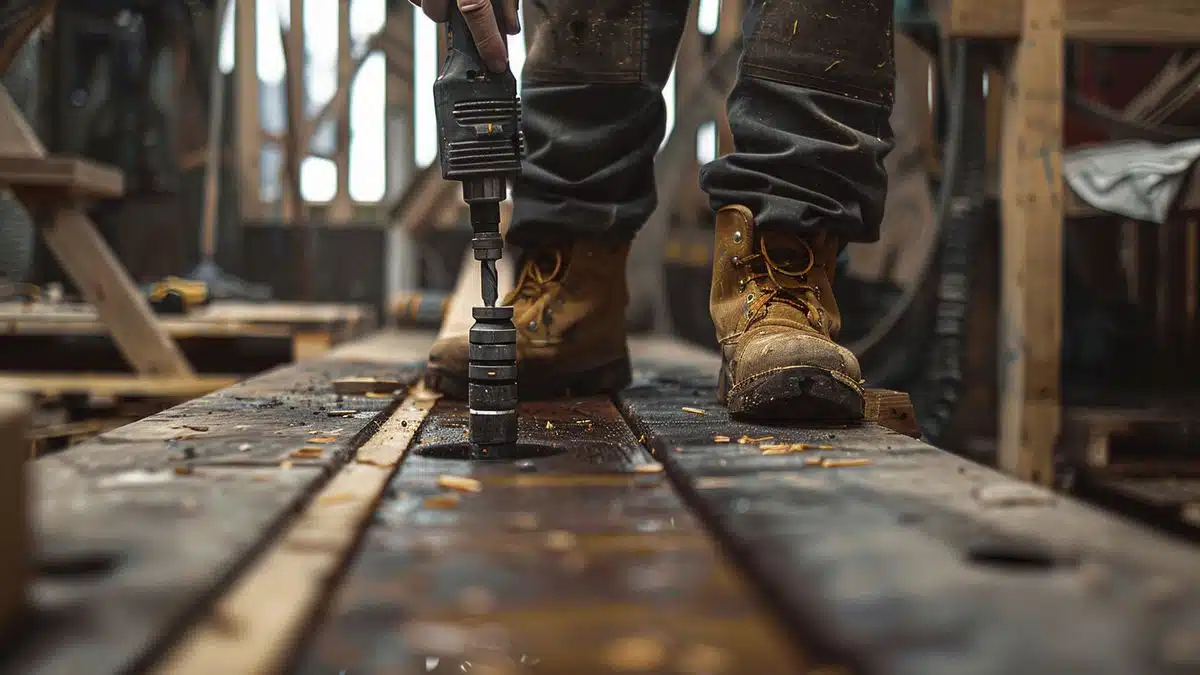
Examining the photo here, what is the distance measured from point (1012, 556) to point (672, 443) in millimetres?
439

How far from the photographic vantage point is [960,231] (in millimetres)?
2666

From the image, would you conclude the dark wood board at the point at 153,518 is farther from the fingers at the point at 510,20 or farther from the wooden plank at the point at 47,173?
the wooden plank at the point at 47,173

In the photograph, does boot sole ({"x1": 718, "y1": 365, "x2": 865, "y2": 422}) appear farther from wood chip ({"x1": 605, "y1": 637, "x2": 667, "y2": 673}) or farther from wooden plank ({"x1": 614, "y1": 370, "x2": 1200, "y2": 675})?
wood chip ({"x1": 605, "y1": 637, "x2": 667, "y2": 673})

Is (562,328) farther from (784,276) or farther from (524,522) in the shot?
(524,522)

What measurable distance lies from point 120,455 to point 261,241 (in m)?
4.70

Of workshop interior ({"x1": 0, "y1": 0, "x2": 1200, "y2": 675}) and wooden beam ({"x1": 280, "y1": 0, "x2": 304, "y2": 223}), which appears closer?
workshop interior ({"x1": 0, "y1": 0, "x2": 1200, "y2": 675})

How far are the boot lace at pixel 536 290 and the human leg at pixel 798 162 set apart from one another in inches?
10.3

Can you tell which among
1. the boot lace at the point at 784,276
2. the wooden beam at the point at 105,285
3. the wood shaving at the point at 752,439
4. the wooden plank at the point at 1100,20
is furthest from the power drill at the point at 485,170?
the wooden beam at the point at 105,285

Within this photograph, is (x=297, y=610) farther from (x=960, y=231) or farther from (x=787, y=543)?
(x=960, y=231)

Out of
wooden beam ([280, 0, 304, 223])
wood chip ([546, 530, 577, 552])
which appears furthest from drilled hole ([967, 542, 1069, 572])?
wooden beam ([280, 0, 304, 223])

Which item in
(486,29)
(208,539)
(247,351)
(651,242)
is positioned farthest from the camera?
(651,242)

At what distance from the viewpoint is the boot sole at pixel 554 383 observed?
1.51m

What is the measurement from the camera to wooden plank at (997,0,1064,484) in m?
2.15

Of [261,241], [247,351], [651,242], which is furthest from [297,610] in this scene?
[261,241]
